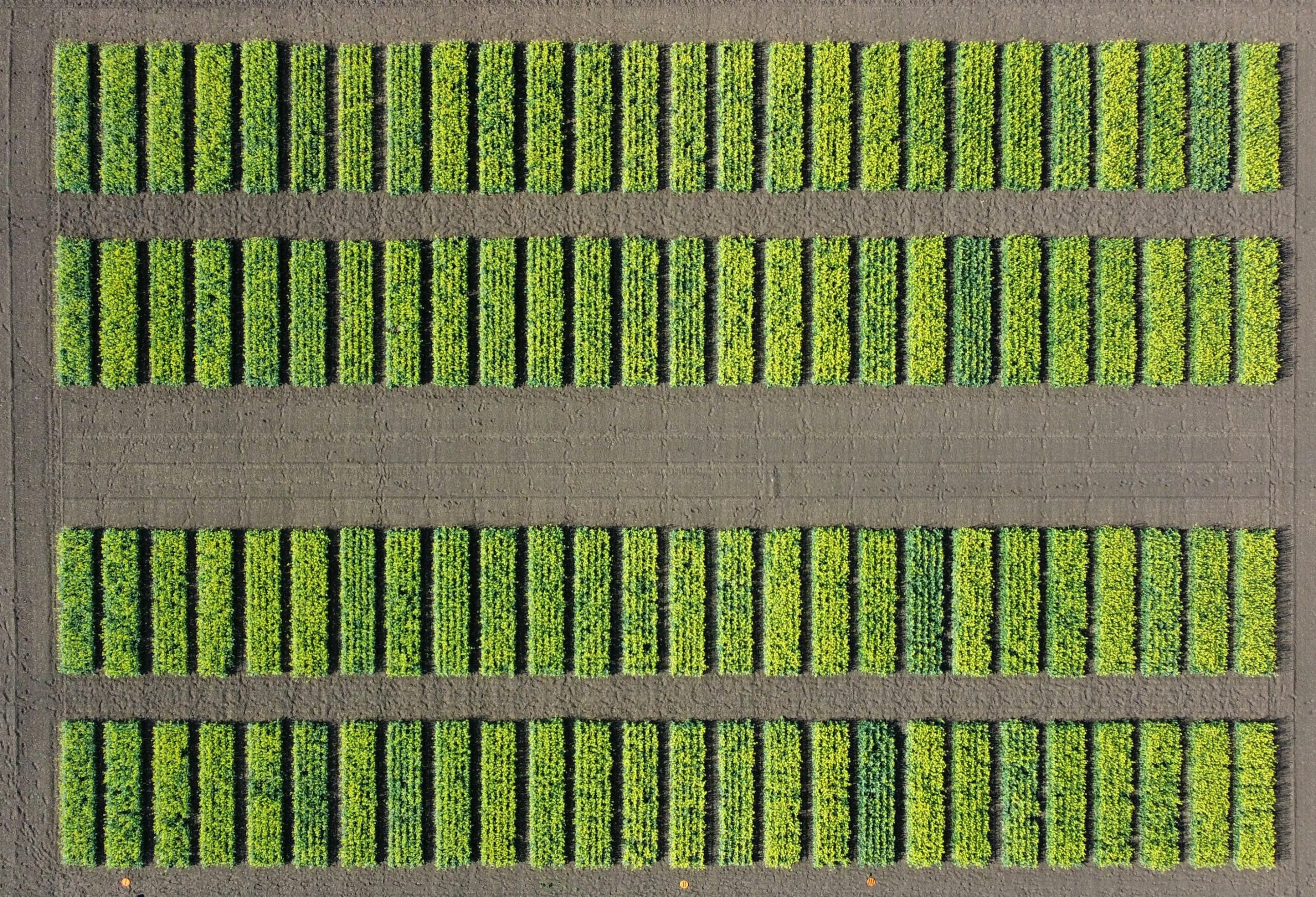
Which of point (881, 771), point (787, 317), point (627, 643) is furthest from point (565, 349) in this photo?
point (881, 771)

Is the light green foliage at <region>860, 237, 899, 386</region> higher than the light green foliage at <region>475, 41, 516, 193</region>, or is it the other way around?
the light green foliage at <region>475, 41, 516, 193</region>

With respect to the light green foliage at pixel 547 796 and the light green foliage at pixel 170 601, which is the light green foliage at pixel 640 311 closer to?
the light green foliage at pixel 547 796

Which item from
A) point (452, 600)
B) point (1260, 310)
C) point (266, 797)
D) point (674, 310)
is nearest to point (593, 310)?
point (674, 310)

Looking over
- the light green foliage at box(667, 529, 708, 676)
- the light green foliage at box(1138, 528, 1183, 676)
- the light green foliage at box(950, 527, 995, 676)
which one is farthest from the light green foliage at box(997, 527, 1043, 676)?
the light green foliage at box(667, 529, 708, 676)

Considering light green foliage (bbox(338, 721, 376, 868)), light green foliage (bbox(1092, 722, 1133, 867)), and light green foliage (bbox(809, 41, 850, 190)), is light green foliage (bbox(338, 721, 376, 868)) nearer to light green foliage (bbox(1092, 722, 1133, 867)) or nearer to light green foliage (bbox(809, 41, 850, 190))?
light green foliage (bbox(1092, 722, 1133, 867))

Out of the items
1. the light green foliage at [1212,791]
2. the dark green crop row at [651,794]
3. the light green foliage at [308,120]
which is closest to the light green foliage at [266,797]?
the dark green crop row at [651,794]

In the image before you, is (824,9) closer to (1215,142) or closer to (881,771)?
(1215,142)
